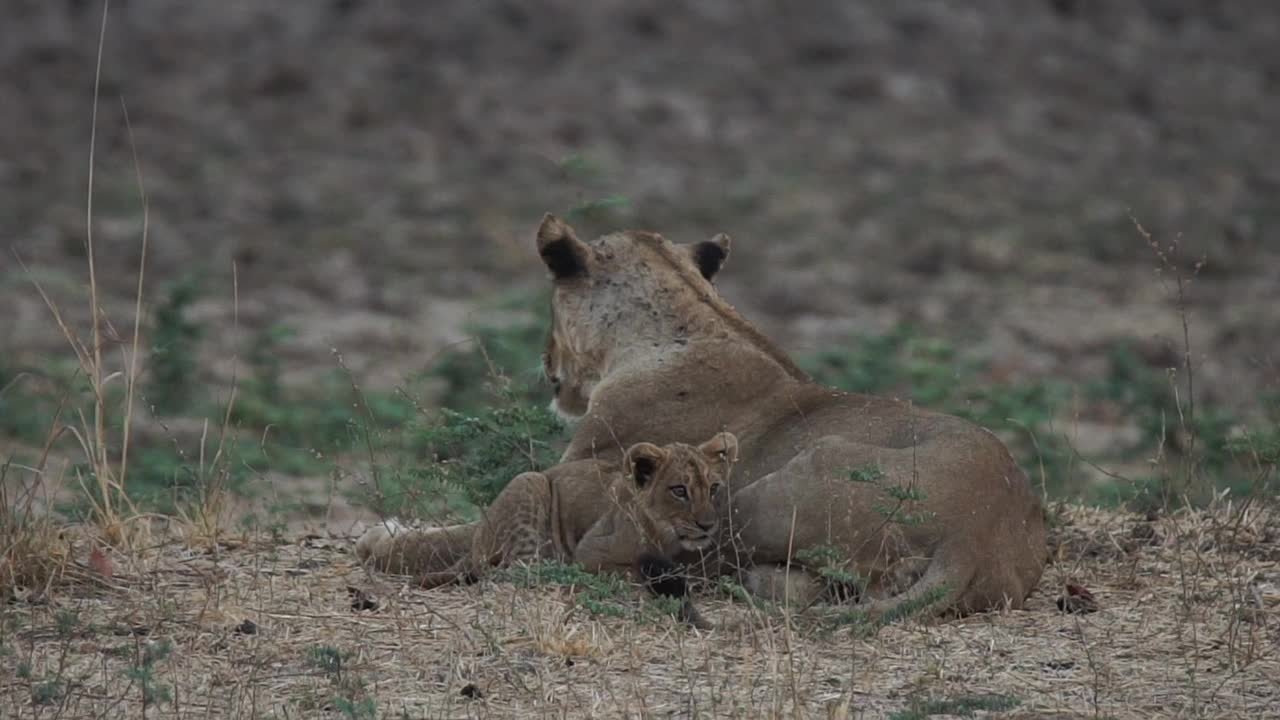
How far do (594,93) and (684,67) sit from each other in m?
1.61

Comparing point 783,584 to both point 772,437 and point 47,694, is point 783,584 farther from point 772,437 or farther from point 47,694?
point 47,694

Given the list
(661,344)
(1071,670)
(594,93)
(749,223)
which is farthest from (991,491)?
(594,93)

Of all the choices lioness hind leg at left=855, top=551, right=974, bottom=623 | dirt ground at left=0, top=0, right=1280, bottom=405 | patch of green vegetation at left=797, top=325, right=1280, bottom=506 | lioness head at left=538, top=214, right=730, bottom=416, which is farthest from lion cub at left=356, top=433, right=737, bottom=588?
dirt ground at left=0, top=0, right=1280, bottom=405

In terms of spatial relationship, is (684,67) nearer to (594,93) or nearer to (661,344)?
(594,93)

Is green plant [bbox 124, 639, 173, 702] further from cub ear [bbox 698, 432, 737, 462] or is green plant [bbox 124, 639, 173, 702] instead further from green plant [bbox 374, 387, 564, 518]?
cub ear [bbox 698, 432, 737, 462]

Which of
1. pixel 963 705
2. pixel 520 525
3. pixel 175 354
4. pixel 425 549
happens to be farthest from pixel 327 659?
pixel 175 354

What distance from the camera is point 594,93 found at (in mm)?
24984

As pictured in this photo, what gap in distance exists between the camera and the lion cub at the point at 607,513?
7039 millimetres

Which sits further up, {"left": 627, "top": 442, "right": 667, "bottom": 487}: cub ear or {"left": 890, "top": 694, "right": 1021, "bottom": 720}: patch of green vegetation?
{"left": 627, "top": 442, "right": 667, "bottom": 487}: cub ear

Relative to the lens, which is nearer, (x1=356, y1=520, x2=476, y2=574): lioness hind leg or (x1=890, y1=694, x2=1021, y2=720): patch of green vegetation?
(x1=890, y1=694, x2=1021, y2=720): patch of green vegetation

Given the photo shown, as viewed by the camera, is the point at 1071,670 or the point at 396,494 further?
the point at 396,494

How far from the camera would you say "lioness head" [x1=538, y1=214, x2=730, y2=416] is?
8195mm

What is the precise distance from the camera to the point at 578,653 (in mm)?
6562

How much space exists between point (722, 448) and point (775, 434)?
0.55 metres
